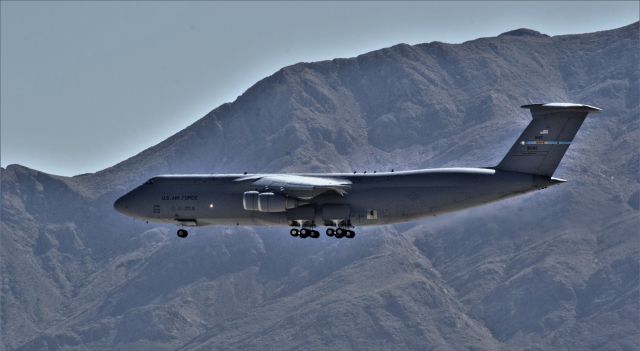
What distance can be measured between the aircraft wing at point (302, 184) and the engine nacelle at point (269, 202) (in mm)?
406

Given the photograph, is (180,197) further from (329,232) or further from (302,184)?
(329,232)

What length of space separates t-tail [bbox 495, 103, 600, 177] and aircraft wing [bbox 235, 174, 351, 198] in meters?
8.58

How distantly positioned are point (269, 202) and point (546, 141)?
565 inches

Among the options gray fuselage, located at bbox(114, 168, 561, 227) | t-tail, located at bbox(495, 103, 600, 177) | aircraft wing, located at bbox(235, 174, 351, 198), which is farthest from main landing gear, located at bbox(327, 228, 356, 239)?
t-tail, located at bbox(495, 103, 600, 177)

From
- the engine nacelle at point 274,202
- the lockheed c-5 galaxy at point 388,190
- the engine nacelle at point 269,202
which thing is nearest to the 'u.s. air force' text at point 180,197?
the lockheed c-5 galaxy at point 388,190

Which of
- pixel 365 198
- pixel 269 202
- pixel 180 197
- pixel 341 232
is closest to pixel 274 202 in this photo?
pixel 269 202

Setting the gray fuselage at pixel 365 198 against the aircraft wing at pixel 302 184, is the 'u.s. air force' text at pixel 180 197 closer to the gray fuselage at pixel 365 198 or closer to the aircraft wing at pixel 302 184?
the gray fuselage at pixel 365 198

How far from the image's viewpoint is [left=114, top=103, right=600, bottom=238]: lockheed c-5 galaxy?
77.6m

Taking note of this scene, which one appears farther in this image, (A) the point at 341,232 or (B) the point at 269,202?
(A) the point at 341,232

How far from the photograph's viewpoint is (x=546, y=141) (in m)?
77.9

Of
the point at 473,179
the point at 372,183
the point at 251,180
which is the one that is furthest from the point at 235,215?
the point at 473,179

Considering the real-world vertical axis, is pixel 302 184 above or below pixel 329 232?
above

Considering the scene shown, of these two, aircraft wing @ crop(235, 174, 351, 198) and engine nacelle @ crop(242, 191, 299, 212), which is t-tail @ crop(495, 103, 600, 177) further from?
engine nacelle @ crop(242, 191, 299, 212)

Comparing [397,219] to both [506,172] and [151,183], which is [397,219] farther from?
[151,183]
